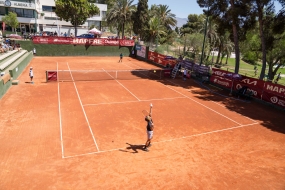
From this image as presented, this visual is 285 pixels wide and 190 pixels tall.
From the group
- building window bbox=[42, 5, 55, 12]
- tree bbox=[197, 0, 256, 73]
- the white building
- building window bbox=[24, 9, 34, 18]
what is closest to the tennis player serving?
tree bbox=[197, 0, 256, 73]

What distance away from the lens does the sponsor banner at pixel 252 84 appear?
21.1 metres

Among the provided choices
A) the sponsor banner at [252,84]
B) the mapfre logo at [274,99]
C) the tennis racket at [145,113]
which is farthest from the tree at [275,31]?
the tennis racket at [145,113]

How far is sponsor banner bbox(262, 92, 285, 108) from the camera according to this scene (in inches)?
758

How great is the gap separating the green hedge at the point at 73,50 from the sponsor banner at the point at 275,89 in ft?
102

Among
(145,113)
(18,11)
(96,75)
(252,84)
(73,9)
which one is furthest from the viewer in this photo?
(18,11)

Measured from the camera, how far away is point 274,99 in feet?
65.3

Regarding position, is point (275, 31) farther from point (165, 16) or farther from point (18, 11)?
point (18, 11)

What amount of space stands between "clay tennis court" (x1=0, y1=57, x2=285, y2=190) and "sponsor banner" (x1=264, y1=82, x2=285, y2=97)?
1.71 m

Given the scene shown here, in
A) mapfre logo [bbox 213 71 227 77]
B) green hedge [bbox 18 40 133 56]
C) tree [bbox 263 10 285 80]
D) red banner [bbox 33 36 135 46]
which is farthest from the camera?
red banner [bbox 33 36 135 46]

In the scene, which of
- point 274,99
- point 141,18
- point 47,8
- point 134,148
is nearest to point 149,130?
point 134,148

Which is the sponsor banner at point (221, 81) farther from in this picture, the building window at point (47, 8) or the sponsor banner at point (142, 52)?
the building window at point (47, 8)

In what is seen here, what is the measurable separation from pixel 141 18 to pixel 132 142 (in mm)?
46223

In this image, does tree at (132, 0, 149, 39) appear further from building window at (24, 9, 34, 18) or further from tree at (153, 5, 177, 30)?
building window at (24, 9, 34, 18)

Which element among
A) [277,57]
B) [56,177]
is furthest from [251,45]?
[56,177]
